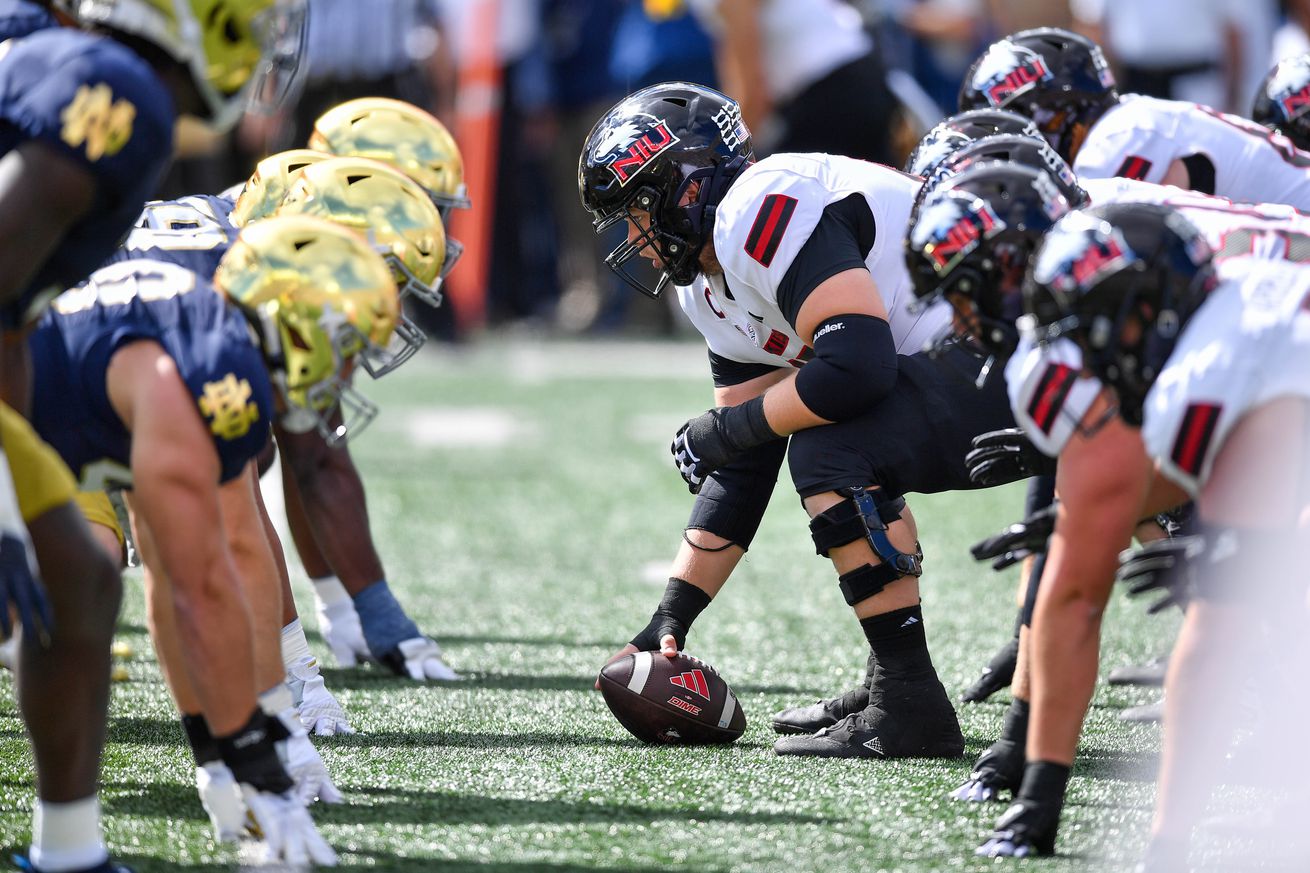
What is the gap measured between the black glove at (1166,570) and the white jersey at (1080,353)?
247 mm

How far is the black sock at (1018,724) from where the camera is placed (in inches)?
137

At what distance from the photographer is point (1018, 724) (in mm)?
3477

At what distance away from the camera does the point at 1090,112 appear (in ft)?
16.1

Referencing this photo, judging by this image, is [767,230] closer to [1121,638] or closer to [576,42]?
[1121,638]

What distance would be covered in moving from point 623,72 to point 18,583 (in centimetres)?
872

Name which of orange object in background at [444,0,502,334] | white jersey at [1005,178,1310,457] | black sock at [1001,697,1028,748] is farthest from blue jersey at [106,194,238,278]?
orange object in background at [444,0,502,334]

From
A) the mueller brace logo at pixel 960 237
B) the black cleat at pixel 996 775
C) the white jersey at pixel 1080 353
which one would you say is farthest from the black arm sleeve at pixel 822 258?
the black cleat at pixel 996 775

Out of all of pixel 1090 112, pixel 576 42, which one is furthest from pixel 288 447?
pixel 576 42

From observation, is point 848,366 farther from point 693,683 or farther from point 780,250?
point 693,683

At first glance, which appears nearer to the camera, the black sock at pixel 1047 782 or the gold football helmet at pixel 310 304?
the black sock at pixel 1047 782

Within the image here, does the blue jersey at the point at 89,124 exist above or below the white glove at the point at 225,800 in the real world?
above

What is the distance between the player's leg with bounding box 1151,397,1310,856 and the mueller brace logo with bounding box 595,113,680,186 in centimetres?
175

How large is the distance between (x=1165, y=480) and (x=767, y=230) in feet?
3.60

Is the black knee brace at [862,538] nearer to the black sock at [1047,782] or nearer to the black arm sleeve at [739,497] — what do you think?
the black arm sleeve at [739,497]
